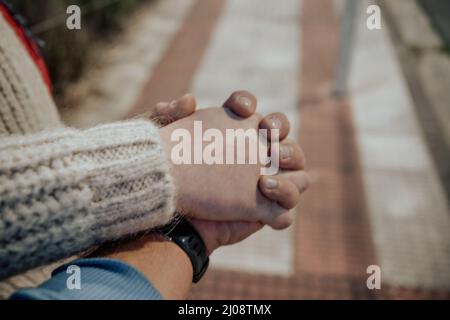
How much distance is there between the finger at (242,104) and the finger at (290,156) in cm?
14

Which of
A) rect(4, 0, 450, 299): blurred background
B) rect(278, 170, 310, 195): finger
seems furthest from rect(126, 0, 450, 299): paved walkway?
rect(278, 170, 310, 195): finger

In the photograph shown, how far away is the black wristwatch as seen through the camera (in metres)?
1.27

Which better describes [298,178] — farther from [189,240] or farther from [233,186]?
[189,240]

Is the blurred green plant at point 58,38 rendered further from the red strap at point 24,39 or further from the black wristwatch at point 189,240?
the black wristwatch at point 189,240

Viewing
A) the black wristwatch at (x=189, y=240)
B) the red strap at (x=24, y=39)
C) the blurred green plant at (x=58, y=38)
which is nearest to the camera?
the black wristwatch at (x=189, y=240)

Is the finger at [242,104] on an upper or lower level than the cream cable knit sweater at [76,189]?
upper

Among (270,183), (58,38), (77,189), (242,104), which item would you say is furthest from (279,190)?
(58,38)

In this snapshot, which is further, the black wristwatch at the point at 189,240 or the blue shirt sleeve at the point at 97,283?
the black wristwatch at the point at 189,240

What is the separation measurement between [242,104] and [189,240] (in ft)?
1.35

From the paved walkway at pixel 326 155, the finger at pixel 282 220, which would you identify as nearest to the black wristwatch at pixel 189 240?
the finger at pixel 282 220

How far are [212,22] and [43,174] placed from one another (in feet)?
19.5

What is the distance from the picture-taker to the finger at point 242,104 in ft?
4.70

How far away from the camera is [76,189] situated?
104 centimetres
